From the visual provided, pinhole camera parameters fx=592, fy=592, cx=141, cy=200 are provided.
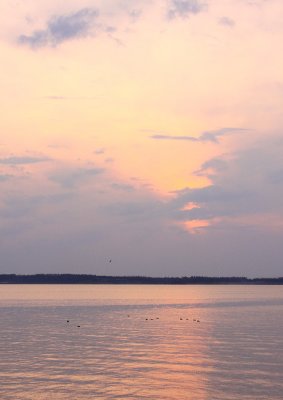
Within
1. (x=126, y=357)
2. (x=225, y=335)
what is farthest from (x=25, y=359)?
(x=225, y=335)

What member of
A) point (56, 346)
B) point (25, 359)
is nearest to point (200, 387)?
point (25, 359)

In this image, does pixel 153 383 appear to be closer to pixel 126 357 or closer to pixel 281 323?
pixel 126 357

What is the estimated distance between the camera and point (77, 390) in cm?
3878

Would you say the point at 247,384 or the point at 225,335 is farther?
the point at 225,335

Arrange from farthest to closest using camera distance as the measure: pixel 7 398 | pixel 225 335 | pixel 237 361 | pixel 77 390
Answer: pixel 225 335
pixel 237 361
pixel 77 390
pixel 7 398

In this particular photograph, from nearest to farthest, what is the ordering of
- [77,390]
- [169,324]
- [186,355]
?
[77,390] → [186,355] → [169,324]

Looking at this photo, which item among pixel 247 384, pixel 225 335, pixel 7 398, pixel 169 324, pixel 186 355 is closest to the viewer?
pixel 7 398

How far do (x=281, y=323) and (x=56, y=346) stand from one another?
4522 centimetres

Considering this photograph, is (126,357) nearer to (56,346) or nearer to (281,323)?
(56,346)

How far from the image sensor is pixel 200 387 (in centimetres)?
4025

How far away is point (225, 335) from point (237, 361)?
949 inches

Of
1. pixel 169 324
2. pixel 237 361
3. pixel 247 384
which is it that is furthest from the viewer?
pixel 169 324

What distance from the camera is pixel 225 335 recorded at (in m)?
75.6

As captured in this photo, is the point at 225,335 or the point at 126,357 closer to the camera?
the point at 126,357
